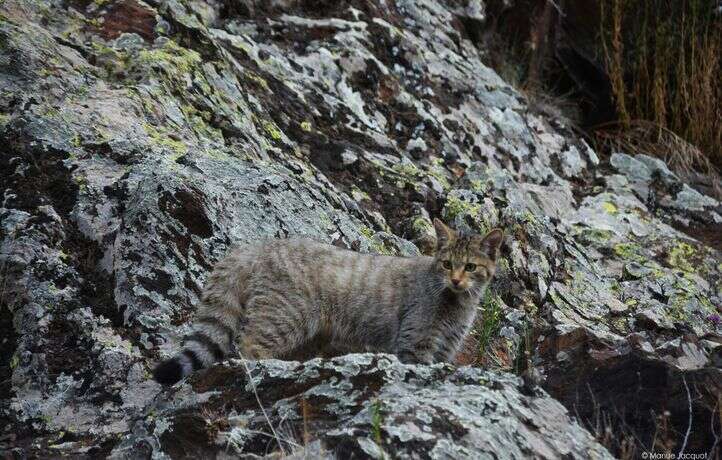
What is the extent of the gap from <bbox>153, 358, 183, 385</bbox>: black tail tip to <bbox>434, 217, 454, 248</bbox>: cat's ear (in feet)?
7.49

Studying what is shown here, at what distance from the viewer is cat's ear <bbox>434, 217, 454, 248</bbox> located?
5.92m

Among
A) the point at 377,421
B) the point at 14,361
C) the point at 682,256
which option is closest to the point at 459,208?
the point at 682,256

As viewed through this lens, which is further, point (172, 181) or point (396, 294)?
point (396, 294)

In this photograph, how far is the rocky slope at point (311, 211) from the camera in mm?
4066

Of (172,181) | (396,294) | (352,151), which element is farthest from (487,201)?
(172,181)

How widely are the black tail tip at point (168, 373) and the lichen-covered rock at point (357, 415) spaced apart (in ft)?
0.22

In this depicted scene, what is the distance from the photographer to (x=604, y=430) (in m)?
4.00

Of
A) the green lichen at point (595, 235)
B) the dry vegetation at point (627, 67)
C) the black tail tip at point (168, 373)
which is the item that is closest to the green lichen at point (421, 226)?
the green lichen at point (595, 235)

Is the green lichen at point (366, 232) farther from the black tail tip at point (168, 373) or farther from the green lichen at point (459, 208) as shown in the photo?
the black tail tip at point (168, 373)

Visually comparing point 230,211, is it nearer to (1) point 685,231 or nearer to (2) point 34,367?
(2) point 34,367

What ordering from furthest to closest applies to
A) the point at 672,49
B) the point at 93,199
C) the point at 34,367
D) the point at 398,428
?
1. the point at 672,49
2. the point at 93,199
3. the point at 34,367
4. the point at 398,428

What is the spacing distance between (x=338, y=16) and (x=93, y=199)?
4.08 meters

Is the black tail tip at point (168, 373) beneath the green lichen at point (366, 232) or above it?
beneath

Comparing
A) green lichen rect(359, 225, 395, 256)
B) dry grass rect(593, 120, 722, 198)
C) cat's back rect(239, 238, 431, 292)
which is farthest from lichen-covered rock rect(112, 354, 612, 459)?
dry grass rect(593, 120, 722, 198)
